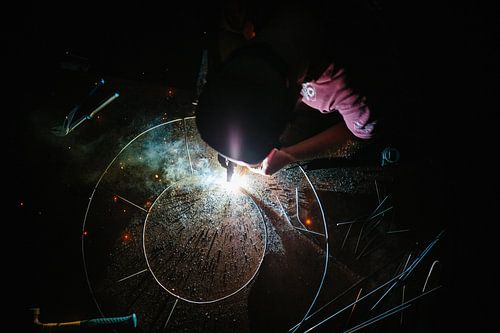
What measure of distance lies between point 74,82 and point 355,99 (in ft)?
10.8

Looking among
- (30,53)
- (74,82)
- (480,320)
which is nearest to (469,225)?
(480,320)

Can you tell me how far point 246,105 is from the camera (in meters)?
1.39

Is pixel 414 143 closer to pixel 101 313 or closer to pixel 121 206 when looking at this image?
pixel 121 206

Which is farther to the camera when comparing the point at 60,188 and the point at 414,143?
the point at 414,143

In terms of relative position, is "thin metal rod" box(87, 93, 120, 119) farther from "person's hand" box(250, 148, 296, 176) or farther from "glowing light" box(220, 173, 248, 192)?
"person's hand" box(250, 148, 296, 176)

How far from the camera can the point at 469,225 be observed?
3650 mm

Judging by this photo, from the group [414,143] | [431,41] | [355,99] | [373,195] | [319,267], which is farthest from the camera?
[431,41]

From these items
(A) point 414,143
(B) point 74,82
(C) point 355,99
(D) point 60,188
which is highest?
(C) point 355,99

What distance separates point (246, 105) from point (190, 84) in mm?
2591

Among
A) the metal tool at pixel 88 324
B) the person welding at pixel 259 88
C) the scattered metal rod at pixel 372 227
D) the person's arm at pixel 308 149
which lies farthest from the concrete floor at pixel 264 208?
the person welding at pixel 259 88

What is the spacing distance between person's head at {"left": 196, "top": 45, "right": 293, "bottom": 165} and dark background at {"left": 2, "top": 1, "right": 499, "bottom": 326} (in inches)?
95.0

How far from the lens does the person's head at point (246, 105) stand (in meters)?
1.40

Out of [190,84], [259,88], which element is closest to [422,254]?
[259,88]

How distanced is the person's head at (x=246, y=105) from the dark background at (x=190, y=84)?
7.92 ft
